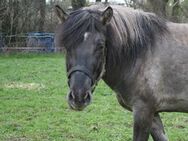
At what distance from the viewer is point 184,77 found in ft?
14.1

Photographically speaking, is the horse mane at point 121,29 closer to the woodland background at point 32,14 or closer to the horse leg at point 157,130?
the horse leg at point 157,130

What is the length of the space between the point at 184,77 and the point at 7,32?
1945 centimetres

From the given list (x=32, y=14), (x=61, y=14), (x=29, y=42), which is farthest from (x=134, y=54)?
(x=32, y=14)

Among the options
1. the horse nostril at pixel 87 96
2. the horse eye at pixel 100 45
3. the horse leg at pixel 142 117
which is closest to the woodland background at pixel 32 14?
the horse leg at pixel 142 117

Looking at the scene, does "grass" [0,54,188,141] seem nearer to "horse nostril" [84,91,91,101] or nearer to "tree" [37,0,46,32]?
"horse nostril" [84,91,91,101]

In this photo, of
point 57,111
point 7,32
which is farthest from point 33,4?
point 57,111

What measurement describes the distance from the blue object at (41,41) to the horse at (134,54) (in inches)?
724

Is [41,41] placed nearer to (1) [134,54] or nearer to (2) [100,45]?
(1) [134,54]

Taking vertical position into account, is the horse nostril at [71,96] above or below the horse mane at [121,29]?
below

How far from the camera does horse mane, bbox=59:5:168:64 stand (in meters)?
3.83

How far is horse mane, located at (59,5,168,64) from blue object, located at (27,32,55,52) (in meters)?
18.3

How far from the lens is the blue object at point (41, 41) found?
74.2ft

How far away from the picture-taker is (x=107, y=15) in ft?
12.9

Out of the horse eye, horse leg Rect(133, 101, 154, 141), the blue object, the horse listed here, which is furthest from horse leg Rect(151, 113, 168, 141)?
the blue object
